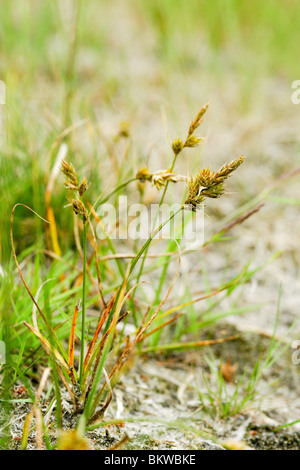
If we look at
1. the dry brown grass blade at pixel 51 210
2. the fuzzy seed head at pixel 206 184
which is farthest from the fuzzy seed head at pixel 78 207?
Answer: the dry brown grass blade at pixel 51 210

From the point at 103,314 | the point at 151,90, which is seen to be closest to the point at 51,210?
the point at 103,314

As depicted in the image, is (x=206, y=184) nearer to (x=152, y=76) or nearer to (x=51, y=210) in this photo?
(x=51, y=210)

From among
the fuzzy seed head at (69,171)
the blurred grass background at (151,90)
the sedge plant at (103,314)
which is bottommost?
the sedge plant at (103,314)

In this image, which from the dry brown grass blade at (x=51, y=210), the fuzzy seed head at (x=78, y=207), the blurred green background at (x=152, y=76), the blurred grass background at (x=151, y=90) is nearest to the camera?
the fuzzy seed head at (x=78, y=207)

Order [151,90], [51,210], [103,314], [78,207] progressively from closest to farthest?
[78,207] < [103,314] < [51,210] < [151,90]

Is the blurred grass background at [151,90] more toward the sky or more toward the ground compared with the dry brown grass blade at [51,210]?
more toward the sky

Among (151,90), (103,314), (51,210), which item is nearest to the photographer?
(103,314)

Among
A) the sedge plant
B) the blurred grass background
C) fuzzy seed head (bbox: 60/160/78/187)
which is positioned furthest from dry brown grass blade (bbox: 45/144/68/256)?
fuzzy seed head (bbox: 60/160/78/187)

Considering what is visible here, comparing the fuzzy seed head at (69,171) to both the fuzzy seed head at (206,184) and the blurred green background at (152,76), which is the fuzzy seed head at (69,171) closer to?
the fuzzy seed head at (206,184)

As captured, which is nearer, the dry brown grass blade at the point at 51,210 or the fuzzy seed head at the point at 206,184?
the fuzzy seed head at the point at 206,184

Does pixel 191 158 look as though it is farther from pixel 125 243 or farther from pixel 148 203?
pixel 125 243

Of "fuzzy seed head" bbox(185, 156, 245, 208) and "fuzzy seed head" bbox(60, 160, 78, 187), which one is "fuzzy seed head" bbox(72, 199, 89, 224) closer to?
"fuzzy seed head" bbox(60, 160, 78, 187)
